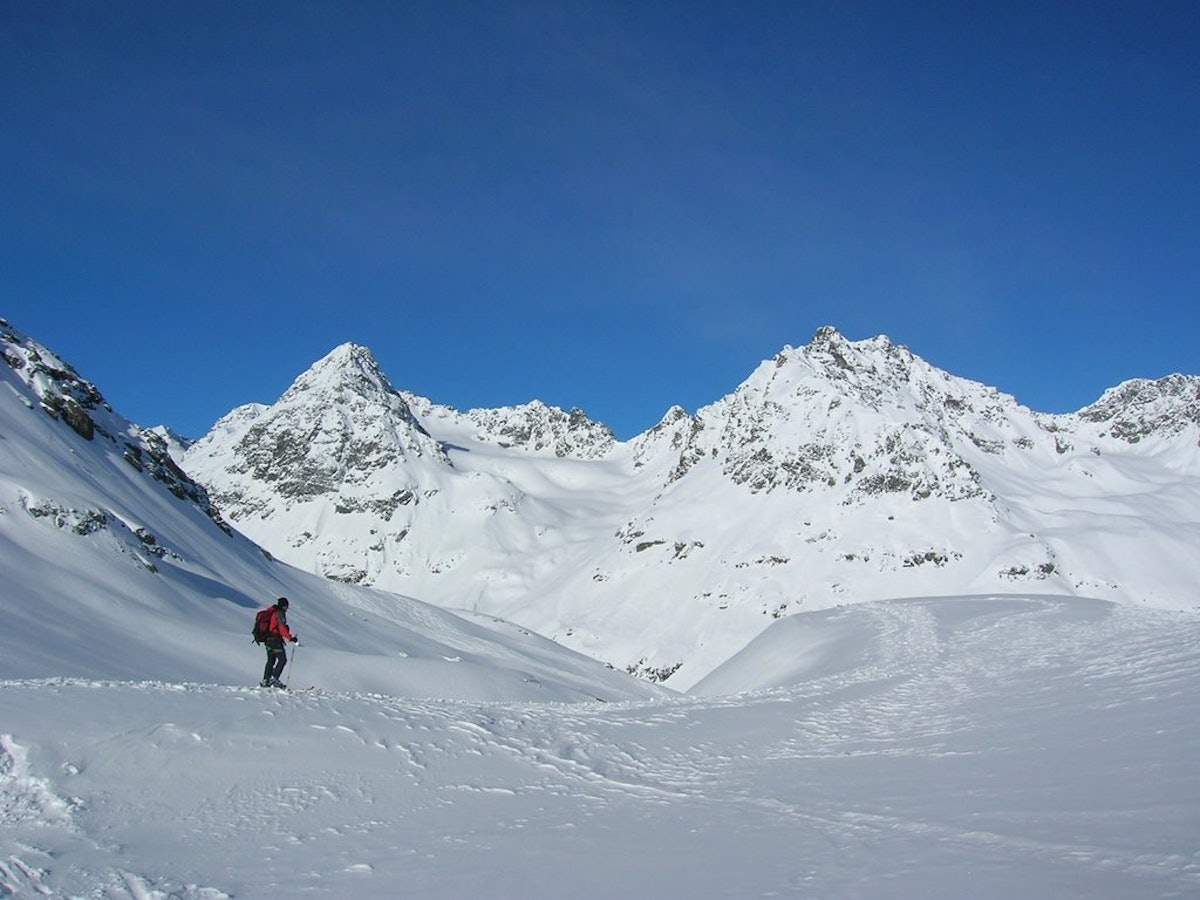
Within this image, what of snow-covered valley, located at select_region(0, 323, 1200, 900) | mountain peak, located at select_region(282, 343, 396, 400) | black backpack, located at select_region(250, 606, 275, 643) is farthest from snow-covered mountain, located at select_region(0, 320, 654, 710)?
mountain peak, located at select_region(282, 343, 396, 400)

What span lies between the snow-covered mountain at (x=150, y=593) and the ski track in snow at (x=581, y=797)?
Result: 7.15 meters

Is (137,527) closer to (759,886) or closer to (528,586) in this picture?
(759,886)

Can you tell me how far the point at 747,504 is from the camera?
102m

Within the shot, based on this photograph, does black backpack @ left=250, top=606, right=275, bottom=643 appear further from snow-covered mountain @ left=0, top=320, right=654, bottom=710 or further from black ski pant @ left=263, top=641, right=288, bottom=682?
snow-covered mountain @ left=0, top=320, right=654, bottom=710

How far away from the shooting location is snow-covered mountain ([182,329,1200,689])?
80.7 meters

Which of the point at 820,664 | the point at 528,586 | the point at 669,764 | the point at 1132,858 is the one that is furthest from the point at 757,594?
the point at 1132,858

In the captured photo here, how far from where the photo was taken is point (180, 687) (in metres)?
12.0

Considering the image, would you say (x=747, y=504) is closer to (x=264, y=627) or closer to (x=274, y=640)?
(x=274, y=640)

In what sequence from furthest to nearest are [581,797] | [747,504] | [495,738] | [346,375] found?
[346,375], [747,504], [495,738], [581,797]

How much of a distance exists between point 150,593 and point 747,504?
274 ft

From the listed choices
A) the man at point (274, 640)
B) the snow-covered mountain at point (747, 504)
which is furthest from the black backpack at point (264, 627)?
the snow-covered mountain at point (747, 504)

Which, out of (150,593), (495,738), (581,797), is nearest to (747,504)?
(150,593)

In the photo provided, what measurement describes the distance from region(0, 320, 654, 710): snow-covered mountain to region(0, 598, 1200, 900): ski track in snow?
23.5 feet

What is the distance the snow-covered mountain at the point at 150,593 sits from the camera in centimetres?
2012
